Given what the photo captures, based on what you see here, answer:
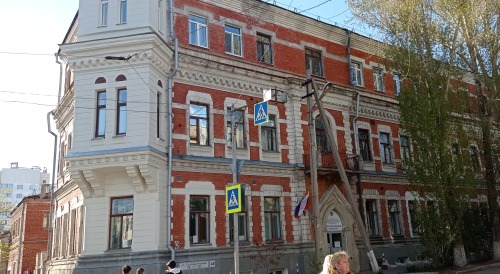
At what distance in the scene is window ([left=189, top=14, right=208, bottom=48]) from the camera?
20.1 m

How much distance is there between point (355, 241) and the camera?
22812mm

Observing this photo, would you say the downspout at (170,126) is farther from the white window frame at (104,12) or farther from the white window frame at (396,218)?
the white window frame at (396,218)

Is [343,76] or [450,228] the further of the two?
[343,76]

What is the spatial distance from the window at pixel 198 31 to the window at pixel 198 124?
9.94 feet

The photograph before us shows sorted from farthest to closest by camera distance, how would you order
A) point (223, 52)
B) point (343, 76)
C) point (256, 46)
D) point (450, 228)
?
1. point (343, 76)
2. point (256, 46)
3. point (223, 52)
4. point (450, 228)

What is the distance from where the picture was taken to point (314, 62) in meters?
24.5

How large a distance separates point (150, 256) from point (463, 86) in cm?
1688

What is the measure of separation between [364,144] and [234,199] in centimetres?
1442

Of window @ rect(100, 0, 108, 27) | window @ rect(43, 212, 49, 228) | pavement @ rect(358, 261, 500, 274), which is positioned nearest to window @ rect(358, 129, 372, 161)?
pavement @ rect(358, 261, 500, 274)

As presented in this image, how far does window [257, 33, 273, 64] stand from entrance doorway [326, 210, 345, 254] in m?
8.39

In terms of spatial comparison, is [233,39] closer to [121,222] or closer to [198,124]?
[198,124]

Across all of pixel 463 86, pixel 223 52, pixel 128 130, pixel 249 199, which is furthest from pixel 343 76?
pixel 128 130

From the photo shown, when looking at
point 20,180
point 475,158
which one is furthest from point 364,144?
point 20,180

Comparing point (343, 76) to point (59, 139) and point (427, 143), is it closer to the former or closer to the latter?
point (427, 143)
